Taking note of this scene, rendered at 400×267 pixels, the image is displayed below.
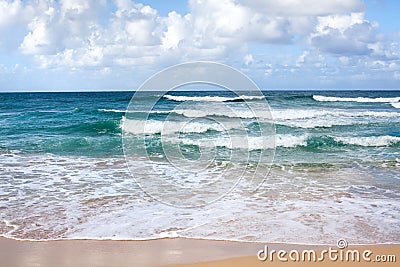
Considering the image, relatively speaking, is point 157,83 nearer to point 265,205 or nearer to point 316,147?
point 265,205

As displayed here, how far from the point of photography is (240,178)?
918cm

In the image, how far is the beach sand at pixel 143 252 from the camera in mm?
4520

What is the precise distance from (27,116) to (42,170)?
16193mm

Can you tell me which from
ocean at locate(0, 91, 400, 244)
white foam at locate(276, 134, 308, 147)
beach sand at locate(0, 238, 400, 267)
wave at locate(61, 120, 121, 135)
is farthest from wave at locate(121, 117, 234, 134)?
beach sand at locate(0, 238, 400, 267)

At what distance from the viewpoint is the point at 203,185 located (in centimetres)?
848

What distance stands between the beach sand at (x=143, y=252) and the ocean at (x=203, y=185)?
0.71ft

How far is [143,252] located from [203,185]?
3.74 meters

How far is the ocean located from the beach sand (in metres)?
0.22

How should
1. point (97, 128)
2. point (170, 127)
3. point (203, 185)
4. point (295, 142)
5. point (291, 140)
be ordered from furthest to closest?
1. point (97, 128)
2. point (170, 127)
3. point (291, 140)
4. point (295, 142)
5. point (203, 185)

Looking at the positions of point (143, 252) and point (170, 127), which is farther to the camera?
point (170, 127)

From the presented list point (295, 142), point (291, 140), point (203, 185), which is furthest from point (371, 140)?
point (203, 185)

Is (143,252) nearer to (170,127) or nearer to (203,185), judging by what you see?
(203,185)

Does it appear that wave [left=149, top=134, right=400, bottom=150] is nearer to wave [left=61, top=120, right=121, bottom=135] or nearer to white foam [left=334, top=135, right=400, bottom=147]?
white foam [left=334, top=135, right=400, bottom=147]

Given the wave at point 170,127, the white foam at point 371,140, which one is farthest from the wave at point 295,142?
the wave at point 170,127
